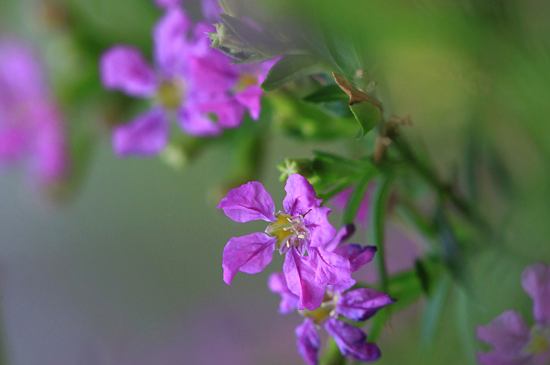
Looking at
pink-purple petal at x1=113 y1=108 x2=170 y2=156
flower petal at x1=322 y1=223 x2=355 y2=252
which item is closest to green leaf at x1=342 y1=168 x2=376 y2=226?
flower petal at x1=322 y1=223 x2=355 y2=252

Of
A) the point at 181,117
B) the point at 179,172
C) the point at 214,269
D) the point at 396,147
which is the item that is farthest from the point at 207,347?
the point at 396,147

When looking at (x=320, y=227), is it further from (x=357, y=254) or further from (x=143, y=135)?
(x=143, y=135)

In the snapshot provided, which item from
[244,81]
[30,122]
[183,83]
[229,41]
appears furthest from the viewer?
[30,122]

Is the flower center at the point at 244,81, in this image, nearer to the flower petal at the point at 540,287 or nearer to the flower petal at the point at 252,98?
the flower petal at the point at 252,98

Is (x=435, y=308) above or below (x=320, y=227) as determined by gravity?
below

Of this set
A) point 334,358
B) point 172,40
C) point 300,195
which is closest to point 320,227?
point 300,195

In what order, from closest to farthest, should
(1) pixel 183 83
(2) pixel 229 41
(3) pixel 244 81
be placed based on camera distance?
(2) pixel 229 41
(3) pixel 244 81
(1) pixel 183 83

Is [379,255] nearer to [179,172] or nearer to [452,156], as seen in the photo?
[452,156]

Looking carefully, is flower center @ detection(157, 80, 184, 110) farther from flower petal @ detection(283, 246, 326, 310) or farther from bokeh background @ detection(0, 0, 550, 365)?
flower petal @ detection(283, 246, 326, 310)
